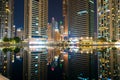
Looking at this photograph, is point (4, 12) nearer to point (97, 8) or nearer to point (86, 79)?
point (97, 8)

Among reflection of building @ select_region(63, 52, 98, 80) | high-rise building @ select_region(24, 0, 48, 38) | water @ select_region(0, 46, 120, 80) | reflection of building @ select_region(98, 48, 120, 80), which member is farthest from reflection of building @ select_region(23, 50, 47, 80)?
high-rise building @ select_region(24, 0, 48, 38)

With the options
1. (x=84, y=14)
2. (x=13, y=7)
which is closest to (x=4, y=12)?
(x=13, y=7)

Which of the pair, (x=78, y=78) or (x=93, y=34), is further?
(x=93, y=34)

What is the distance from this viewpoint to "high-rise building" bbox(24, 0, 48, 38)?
591ft

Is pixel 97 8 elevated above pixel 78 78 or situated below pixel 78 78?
above

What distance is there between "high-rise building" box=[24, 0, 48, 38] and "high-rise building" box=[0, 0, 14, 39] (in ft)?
39.5

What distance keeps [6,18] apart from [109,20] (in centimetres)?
7836

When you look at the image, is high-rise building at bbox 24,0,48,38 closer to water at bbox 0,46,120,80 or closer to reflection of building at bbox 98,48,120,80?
water at bbox 0,46,120,80

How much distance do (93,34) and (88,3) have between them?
2705cm

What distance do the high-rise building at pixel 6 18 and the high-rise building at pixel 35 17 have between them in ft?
39.5

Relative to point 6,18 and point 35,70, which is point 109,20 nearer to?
point 6,18

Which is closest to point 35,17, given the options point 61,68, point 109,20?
point 109,20

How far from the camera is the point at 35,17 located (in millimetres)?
183500

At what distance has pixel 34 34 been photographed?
180 m
